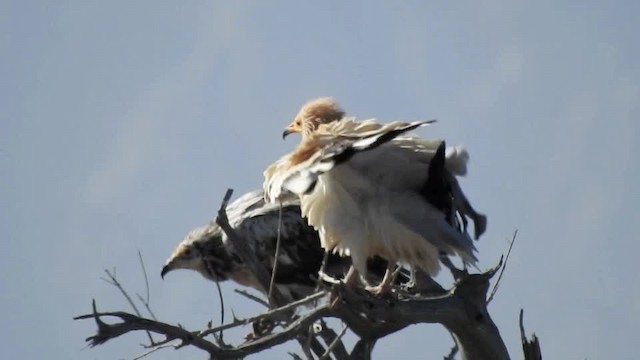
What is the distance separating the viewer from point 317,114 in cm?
926

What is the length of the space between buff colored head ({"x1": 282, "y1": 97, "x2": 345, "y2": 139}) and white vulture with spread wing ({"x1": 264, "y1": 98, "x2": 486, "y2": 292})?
1116 millimetres

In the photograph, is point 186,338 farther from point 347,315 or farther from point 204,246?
point 204,246

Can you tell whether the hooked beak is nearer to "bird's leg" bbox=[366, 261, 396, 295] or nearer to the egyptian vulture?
the egyptian vulture

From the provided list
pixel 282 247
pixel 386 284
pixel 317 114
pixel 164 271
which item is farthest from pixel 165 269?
pixel 386 284

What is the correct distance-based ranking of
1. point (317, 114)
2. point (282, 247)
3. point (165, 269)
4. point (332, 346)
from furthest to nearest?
point (165, 269)
point (282, 247)
point (317, 114)
point (332, 346)

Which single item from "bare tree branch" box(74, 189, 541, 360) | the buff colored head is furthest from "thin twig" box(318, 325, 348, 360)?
the buff colored head

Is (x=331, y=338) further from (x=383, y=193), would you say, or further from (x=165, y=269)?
(x=165, y=269)

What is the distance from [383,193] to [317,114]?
1.64 meters

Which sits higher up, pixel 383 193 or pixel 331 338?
pixel 383 193

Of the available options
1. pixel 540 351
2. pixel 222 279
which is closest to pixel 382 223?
pixel 540 351

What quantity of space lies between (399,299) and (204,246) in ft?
14.0

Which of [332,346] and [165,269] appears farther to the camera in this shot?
[165,269]

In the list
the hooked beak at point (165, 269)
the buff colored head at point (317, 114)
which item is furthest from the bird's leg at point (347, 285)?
the hooked beak at point (165, 269)

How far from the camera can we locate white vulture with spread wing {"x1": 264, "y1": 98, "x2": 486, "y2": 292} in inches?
296
